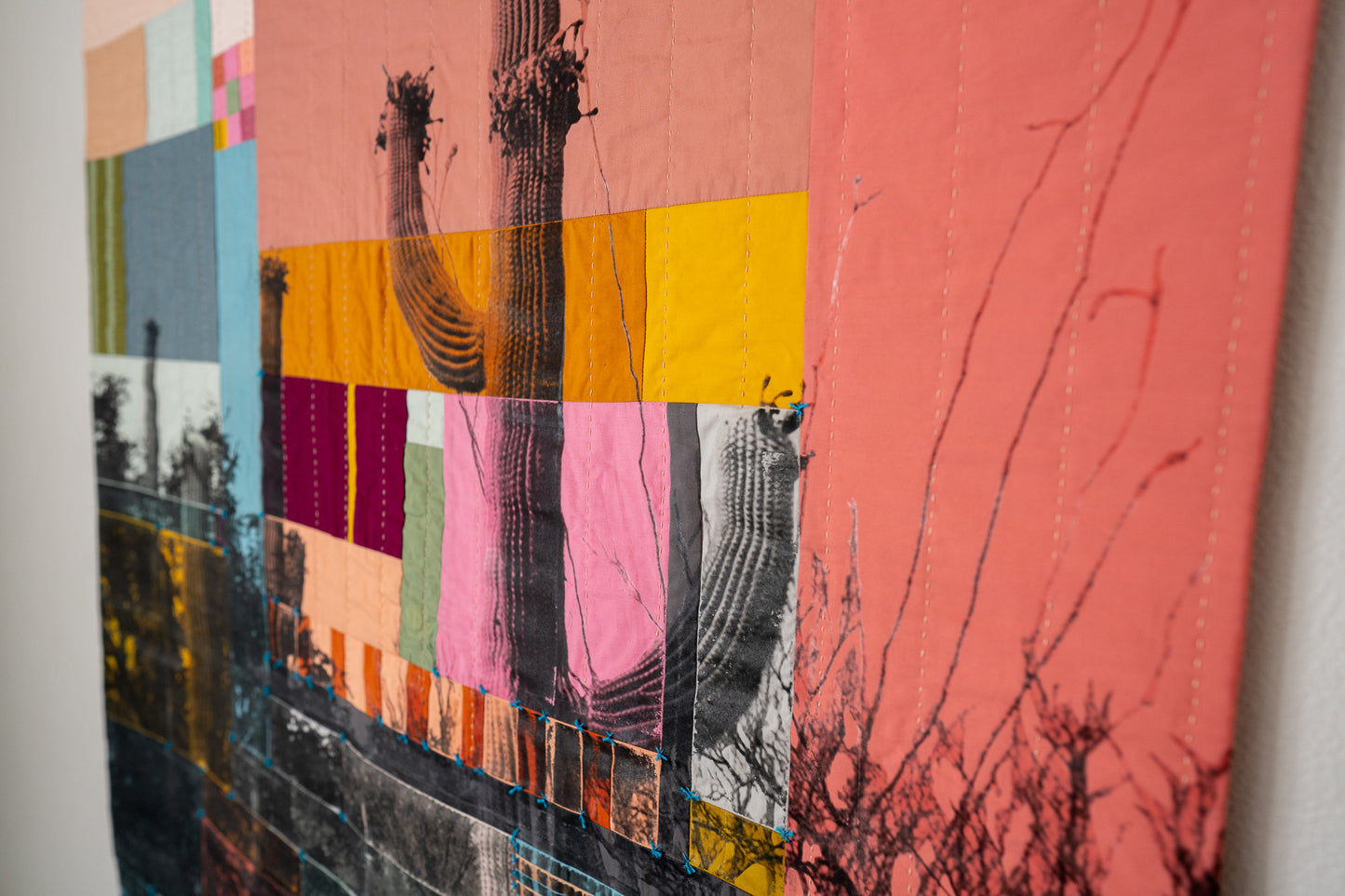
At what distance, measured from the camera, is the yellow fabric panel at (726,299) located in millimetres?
546

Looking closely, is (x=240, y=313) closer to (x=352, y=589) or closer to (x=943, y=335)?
(x=352, y=589)

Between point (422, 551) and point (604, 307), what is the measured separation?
1.27 ft

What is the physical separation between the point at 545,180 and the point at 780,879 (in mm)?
633

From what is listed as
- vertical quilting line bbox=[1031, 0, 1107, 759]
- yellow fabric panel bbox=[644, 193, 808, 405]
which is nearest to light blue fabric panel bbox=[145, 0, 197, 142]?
yellow fabric panel bbox=[644, 193, 808, 405]

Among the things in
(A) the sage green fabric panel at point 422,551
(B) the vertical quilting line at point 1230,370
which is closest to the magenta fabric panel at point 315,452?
(A) the sage green fabric panel at point 422,551

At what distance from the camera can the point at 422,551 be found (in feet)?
2.78

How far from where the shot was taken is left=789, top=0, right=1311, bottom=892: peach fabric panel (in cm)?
38

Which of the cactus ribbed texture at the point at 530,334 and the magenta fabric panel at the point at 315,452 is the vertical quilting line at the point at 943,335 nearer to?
the cactus ribbed texture at the point at 530,334

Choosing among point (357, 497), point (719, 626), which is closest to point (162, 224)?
point (357, 497)

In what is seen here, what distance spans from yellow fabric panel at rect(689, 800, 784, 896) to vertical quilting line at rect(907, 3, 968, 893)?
0.37ft

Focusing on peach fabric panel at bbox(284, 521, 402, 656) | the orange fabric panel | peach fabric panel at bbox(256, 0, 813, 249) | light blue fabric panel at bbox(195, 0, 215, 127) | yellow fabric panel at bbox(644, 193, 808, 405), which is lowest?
the orange fabric panel

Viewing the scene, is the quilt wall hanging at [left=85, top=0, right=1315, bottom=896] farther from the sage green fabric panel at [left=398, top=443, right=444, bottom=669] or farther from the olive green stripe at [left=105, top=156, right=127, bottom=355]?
the olive green stripe at [left=105, top=156, right=127, bottom=355]

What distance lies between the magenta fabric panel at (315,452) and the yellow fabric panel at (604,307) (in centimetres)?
42

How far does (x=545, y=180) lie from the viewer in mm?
690
